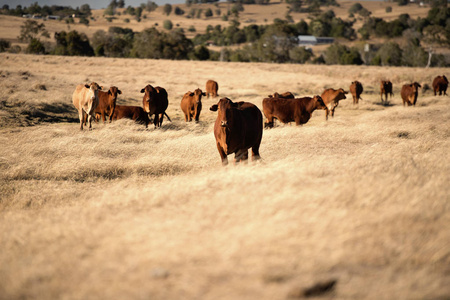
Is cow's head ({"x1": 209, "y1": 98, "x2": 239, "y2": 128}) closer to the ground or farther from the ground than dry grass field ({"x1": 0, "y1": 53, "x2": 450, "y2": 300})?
farther from the ground

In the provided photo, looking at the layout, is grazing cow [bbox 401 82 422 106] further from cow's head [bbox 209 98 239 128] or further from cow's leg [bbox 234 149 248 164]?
cow's head [bbox 209 98 239 128]

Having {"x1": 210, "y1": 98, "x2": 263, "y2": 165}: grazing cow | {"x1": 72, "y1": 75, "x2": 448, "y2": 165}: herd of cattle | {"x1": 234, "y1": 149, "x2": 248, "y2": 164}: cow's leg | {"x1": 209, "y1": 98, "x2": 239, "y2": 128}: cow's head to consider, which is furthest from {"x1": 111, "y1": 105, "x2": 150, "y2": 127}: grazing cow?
{"x1": 209, "y1": 98, "x2": 239, "y2": 128}: cow's head

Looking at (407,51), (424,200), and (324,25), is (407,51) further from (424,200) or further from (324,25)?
(424,200)

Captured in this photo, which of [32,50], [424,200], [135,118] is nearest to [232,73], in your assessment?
A: [135,118]

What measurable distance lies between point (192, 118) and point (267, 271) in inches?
554

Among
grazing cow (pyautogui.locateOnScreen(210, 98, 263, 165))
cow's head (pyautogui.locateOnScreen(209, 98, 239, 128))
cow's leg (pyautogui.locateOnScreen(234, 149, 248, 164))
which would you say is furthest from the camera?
cow's leg (pyautogui.locateOnScreen(234, 149, 248, 164))

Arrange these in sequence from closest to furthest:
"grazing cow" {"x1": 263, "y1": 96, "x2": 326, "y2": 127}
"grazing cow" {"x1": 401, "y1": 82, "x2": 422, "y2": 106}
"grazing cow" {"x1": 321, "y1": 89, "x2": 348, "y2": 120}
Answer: "grazing cow" {"x1": 263, "y1": 96, "x2": 326, "y2": 127}
"grazing cow" {"x1": 321, "y1": 89, "x2": 348, "y2": 120}
"grazing cow" {"x1": 401, "y1": 82, "x2": 422, "y2": 106}

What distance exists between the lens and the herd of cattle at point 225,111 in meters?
7.84

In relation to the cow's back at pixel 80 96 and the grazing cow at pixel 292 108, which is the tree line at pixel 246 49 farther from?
the grazing cow at pixel 292 108

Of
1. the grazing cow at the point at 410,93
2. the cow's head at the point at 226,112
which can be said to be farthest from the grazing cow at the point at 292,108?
the grazing cow at the point at 410,93

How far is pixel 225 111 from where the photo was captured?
7.60 metres

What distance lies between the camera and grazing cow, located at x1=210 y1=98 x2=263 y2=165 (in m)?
7.68

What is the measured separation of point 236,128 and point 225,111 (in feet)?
1.52

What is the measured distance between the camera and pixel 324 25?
11625 centimetres
